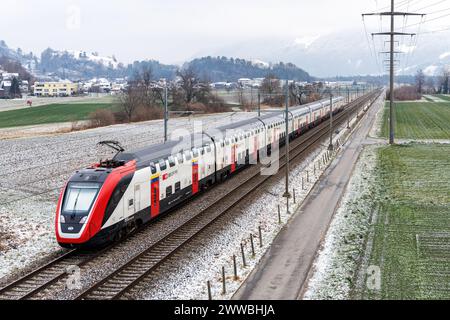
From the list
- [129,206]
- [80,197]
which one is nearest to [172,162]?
[129,206]

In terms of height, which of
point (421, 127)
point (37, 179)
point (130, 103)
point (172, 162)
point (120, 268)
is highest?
point (130, 103)

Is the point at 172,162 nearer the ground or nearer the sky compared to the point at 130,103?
nearer the ground

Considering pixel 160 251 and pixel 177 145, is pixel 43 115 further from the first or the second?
pixel 160 251

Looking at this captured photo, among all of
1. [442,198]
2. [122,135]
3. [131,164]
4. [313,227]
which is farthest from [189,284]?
[122,135]

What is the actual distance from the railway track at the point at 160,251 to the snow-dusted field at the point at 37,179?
4.13 m

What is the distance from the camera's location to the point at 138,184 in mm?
24578

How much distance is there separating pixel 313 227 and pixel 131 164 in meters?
9.48

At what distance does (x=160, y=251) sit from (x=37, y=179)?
2050cm

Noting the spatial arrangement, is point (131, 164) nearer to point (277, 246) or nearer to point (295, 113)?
point (277, 246)

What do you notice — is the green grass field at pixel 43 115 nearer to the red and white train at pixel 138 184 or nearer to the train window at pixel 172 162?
the red and white train at pixel 138 184

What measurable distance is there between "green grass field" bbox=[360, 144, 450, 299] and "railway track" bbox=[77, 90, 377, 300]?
25.5 ft

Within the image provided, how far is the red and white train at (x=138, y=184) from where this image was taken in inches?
857

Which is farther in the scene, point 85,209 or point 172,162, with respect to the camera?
point 172,162

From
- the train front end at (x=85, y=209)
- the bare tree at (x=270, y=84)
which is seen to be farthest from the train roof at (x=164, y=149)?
the bare tree at (x=270, y=84)
